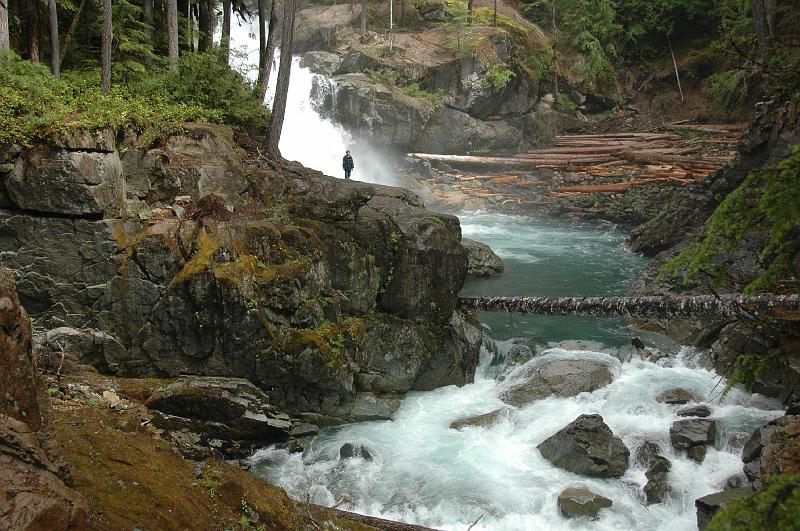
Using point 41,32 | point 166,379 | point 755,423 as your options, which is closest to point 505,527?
point 755,423

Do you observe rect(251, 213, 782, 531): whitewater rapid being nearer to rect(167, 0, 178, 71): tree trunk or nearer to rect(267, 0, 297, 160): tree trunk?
rect(267, 0, 297, 160): tree trunk

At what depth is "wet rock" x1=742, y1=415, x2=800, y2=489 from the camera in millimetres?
6324

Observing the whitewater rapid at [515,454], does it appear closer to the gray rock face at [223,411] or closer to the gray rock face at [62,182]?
the gray rock face at [223,411]

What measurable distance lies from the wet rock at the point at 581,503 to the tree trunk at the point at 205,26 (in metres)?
18.0

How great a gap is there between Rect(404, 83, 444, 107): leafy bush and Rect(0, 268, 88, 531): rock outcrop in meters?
29.0

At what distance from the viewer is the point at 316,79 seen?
30.8m

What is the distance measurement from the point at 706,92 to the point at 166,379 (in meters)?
32.3

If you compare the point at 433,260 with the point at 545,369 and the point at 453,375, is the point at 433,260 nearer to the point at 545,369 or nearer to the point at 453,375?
the point at 453,375

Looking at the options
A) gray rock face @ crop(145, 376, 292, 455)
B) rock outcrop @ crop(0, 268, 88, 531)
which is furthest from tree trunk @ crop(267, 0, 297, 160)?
rock outcrop @ crop(0, 268, 88, 531)

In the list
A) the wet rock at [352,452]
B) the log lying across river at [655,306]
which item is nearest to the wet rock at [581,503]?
the wet rock at [352,452]

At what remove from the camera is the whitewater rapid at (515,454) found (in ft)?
28.5

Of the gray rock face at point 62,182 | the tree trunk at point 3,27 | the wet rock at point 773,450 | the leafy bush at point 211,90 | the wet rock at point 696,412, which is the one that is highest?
the tree trunk at point 3,27

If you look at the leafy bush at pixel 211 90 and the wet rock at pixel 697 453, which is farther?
the leafy bush at pixel 211 90

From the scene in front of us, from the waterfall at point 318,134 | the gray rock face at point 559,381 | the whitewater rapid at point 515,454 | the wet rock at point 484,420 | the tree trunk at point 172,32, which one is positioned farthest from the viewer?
the waterfall at point 318,134
